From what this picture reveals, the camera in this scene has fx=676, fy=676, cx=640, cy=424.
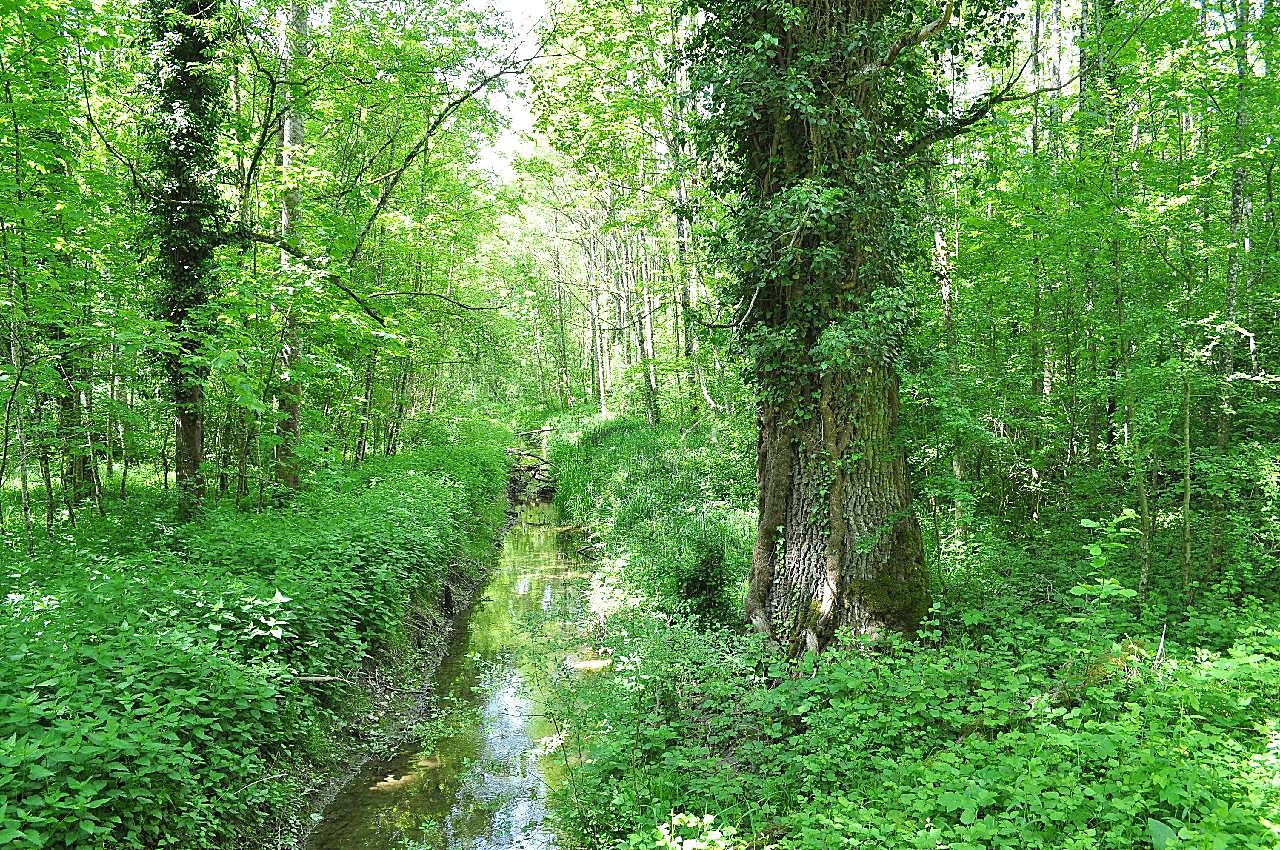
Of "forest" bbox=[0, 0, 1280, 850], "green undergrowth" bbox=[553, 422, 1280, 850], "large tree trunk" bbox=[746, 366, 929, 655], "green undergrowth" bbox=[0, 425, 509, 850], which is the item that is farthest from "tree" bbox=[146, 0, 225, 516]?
"large tree trunk" bbox=[746, 366, 929, 655]

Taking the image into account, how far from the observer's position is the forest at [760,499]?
3.66 metres

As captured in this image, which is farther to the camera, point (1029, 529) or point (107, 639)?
point (1029, 529)

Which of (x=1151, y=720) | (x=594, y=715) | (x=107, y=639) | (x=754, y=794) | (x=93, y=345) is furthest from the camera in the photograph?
(x=93, y=345)

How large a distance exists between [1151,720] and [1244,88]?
17.8 feet

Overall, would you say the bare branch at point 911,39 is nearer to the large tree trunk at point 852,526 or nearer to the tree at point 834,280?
the tree at point 834,280

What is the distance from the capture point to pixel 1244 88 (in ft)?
18.3

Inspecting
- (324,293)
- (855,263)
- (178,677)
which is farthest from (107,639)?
(855,263)

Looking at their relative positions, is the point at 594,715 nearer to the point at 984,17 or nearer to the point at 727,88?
the point at 727,88

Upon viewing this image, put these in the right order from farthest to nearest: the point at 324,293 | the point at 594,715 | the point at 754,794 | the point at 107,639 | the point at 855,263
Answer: the point at 324,293 → the point at 855,263 → the point at 594,715 → the point at 107,639 → the point at 754,794

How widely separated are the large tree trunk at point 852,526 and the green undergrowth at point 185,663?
4.13 m

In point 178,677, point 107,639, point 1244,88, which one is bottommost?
point 178,677

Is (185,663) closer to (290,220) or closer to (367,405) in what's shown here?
(290,220)

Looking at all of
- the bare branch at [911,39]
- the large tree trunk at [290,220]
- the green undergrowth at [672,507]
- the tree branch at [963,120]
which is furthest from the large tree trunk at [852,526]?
the large tree trunk at [290,220]

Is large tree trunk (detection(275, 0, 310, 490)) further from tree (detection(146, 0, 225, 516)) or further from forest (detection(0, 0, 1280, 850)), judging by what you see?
tree (detection(146, 0, 225, 516))
